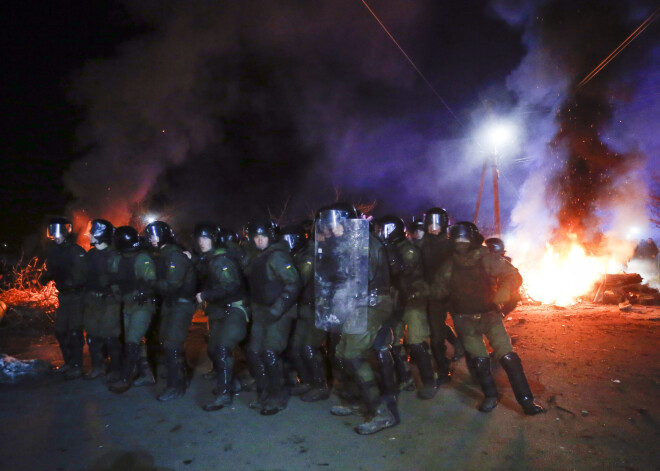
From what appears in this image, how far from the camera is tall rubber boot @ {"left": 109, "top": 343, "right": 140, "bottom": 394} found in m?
5.40

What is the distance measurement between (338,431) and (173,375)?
86.8 inches

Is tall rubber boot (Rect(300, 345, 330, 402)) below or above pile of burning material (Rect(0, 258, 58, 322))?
below

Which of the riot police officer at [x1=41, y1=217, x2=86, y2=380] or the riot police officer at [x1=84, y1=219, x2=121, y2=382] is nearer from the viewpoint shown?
the riot police officer at [x1=84, y1=219, x2=121, y2=382]

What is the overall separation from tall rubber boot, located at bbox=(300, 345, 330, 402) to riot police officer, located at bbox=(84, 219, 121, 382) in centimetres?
259

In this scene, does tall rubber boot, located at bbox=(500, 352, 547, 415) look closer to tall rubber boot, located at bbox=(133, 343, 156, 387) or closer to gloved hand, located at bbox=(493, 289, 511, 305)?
gloved hand, located at bbox=(493, 289, 511, 305)

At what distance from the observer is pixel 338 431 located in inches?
164

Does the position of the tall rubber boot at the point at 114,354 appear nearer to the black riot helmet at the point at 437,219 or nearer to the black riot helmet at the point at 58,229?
the black riot helmet at the point at 58,229

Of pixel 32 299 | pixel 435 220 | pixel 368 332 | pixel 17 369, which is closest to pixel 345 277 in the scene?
pixel 368 332

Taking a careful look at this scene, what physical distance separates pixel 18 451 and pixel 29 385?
217cm

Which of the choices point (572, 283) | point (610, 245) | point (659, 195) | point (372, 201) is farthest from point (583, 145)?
point (372, 201)

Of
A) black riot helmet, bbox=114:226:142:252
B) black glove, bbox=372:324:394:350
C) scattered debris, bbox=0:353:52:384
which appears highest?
black riot helmet, bbox=114:226:142:252

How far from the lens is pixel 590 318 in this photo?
967 cm

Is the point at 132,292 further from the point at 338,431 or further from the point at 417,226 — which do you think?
the point at 417,226

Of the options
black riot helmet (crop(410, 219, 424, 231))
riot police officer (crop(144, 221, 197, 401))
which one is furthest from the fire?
riot police officer (crop(144, 221, 197, 401))
